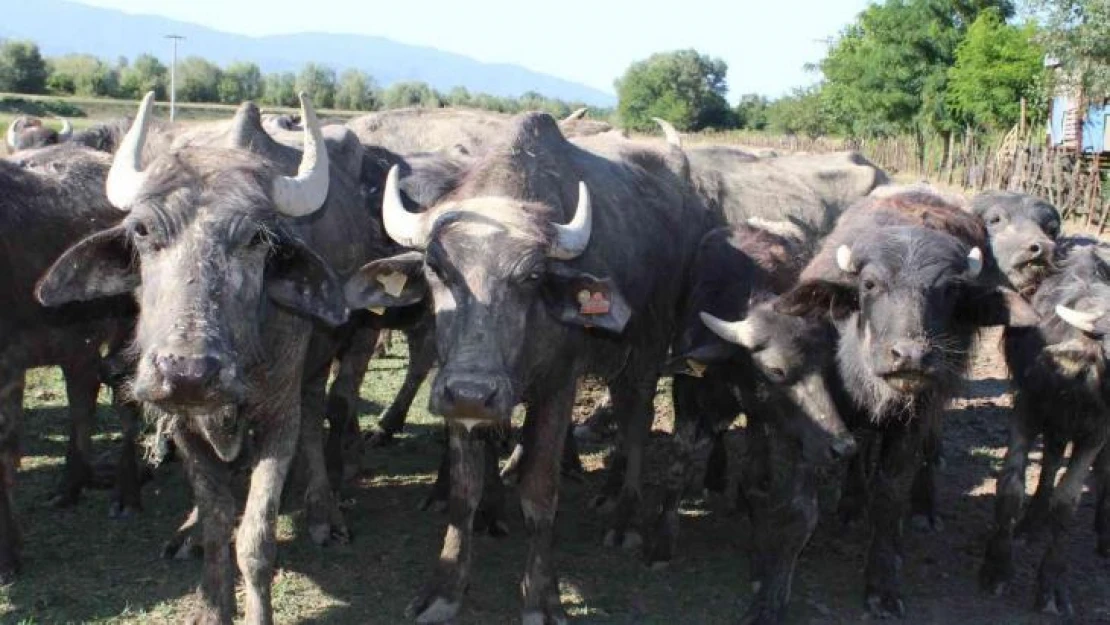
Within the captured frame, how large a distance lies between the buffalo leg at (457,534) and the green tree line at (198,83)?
42.0 meters

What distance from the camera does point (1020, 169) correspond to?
28203mm

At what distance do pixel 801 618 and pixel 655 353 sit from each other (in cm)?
217

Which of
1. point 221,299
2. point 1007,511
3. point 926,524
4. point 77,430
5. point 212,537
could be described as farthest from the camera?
point 926,524

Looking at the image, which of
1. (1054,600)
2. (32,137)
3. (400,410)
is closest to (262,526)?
(400,410)

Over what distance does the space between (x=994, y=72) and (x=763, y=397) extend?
42.0m

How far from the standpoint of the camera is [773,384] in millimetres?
5723

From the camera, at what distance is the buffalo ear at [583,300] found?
5176 millimetres

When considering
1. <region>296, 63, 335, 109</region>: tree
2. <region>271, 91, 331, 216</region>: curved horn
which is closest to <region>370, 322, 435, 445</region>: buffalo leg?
<region>271, 91, 331, 216</region>: curved horn

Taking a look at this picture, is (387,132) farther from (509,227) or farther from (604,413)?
(509,227)

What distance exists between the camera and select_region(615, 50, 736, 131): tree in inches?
3482

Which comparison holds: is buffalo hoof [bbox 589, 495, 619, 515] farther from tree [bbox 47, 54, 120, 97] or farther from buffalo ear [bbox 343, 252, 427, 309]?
tree [bbox 47, 54, 120, 97]

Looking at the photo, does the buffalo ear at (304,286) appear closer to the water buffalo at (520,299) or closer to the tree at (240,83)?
the water buffalo at (520,299)

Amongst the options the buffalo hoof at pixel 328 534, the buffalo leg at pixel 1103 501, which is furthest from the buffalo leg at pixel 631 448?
the buffalo leg at pixel 1103 501

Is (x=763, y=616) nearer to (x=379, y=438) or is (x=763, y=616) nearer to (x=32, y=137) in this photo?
(x=379, y=438)
